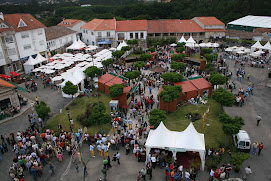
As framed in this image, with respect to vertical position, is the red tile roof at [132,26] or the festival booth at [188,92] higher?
the red tile roof at [132,26]

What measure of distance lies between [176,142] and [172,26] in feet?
142

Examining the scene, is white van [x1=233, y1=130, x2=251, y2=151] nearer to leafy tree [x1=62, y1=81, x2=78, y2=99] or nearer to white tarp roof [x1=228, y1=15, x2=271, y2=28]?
leafy tree [x1=62, y1=81, x2=78, y2=99]

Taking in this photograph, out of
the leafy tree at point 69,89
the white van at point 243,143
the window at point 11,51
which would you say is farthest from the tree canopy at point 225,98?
the window at point 11,51

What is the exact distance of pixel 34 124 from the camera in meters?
20.8

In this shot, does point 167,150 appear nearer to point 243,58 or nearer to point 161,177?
point 161,177

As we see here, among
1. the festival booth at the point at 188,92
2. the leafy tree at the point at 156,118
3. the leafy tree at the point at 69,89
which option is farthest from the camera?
the festival booth at the point at 188,92

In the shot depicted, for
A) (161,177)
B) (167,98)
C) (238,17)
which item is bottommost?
(161,177)

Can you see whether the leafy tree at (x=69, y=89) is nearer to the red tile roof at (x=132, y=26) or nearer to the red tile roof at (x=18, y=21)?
the red tile roof at (x=18, y=21)

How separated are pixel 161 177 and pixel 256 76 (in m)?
25.0

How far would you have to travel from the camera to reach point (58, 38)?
1875 inches

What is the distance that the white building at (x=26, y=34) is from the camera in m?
37.0

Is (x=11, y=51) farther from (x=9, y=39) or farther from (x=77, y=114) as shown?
(x=77, y=114)

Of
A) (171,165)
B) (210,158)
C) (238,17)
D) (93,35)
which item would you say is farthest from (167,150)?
(238,17)

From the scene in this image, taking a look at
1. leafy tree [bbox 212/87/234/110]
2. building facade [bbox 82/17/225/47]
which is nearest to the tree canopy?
leafy tree [bbox 212/87/234/110]
